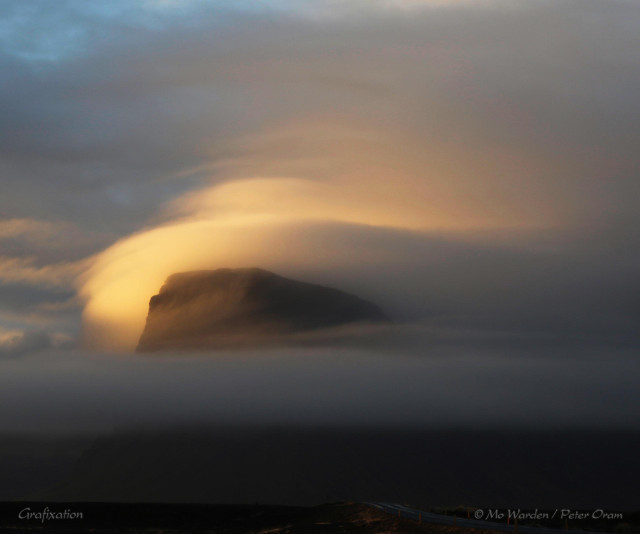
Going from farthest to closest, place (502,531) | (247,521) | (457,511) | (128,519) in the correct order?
(128,519)
(247,521)
(457,511)
(502,531)

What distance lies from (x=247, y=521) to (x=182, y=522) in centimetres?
1369

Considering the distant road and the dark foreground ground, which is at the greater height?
the dark foreground ground

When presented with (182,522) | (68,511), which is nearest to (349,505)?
(182,522)

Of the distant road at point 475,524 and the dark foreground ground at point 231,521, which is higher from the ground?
the dark foreground ground at point 231,521

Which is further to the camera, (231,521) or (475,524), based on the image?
(231,521)

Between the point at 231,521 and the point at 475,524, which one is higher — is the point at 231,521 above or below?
above

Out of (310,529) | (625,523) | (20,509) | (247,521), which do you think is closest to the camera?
(625,523)

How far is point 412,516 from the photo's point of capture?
127188 mm

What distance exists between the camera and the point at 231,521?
17262 cm

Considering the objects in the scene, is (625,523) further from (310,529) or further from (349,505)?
(349,505)

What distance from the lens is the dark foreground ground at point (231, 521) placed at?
120 m

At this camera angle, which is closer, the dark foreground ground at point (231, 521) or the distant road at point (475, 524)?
the distant road at point (475, 524)

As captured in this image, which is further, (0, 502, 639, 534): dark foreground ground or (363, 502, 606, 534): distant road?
(0, 502, 639, 534): dark foreground ground

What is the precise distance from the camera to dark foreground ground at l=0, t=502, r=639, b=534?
4722 inches
